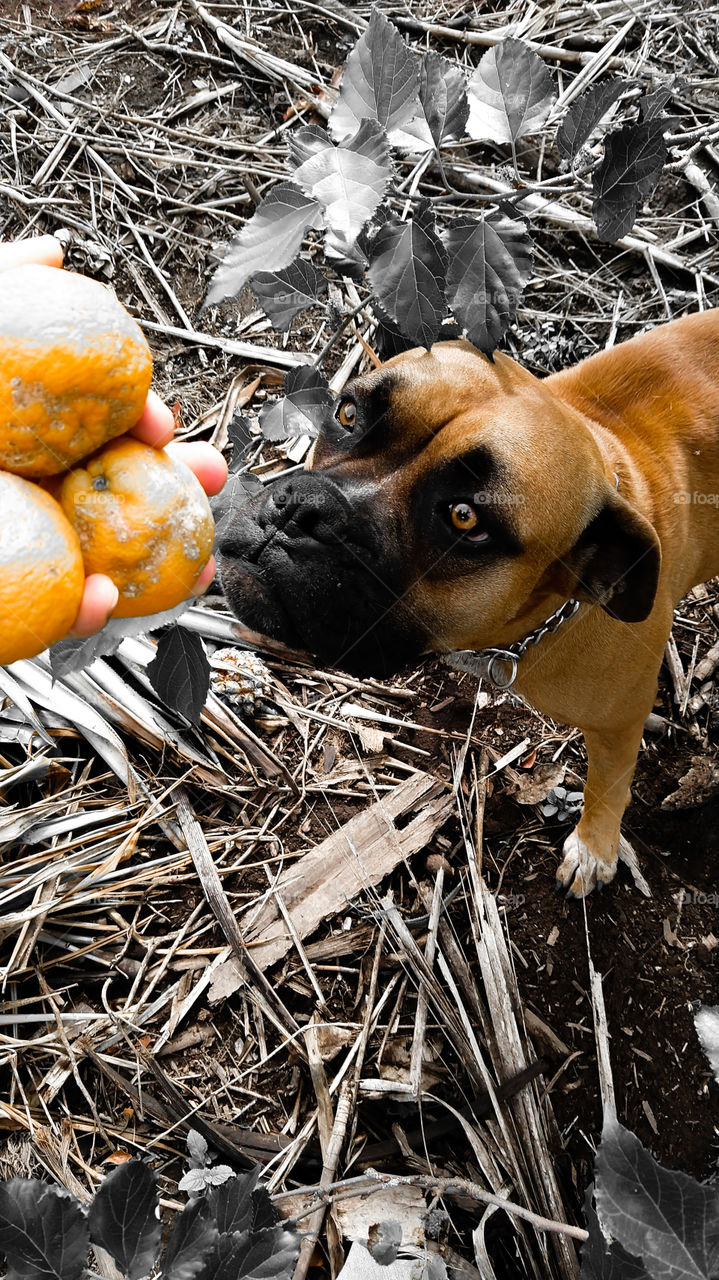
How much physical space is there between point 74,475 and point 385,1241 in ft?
6.86

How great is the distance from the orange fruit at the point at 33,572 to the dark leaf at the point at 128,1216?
1.06 metres

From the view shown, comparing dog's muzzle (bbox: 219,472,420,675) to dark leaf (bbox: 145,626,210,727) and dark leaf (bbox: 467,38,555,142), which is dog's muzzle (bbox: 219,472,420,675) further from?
dark leaf (bbox: 467,38,555,142)

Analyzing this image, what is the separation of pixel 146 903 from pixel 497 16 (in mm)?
5569

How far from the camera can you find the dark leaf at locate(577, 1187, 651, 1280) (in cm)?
Answer: 174

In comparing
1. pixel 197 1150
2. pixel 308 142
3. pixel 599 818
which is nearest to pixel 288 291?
pixel 308 142

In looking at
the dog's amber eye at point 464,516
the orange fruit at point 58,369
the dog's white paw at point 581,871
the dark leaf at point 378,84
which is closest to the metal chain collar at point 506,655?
the dog's amber eye at point 464,516

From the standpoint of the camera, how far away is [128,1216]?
6.08ft

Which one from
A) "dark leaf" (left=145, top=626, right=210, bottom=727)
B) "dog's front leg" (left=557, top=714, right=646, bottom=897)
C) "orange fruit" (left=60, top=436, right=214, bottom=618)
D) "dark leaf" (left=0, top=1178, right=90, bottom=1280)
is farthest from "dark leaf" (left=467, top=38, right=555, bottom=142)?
"dark leaf" (left=0, top=1178, right=90, bottom=1280)

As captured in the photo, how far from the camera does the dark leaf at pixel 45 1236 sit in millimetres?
1790

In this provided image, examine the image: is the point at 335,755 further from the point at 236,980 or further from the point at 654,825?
the point at 654,825

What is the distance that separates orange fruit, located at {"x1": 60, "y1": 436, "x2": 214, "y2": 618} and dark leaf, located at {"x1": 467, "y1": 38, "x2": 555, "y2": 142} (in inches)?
60.7

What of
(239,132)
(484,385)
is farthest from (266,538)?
(239,132)

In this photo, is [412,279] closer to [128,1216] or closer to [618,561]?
[618,561]

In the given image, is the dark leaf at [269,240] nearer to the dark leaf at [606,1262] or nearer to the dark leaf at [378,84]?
the dark leaf at [378,84]
